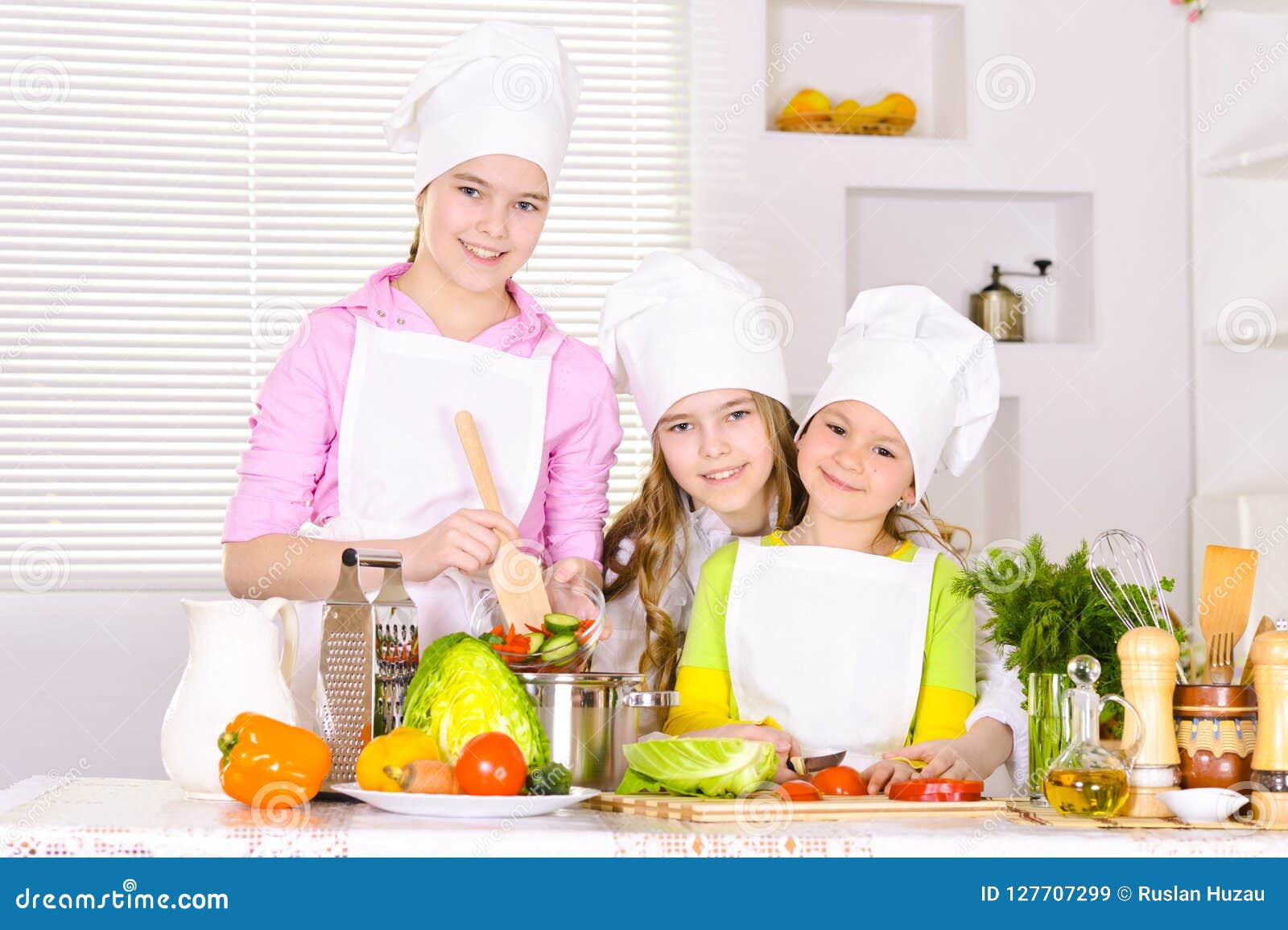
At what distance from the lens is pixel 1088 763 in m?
1.22

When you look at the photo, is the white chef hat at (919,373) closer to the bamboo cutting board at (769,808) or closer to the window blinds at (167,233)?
the bamboo cutting board at (769,808)

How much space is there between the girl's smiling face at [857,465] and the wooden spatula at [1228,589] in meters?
0.62

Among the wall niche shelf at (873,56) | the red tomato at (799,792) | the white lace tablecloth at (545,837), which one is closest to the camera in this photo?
the white lace tablecloth at (545,837)

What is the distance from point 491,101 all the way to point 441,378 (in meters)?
0.39

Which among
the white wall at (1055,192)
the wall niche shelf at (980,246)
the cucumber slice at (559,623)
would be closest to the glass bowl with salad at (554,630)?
the cucumber slice at (559,623)

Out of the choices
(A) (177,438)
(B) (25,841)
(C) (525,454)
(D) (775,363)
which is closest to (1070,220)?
(D) (775,363)

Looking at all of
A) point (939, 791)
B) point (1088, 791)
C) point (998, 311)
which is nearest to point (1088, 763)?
point (1088, 791)

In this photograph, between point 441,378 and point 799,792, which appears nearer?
point 799,792

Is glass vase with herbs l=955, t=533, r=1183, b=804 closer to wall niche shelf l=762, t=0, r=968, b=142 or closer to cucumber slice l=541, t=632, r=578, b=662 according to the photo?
cucumber slice l=541, t=632, r=578, b=662

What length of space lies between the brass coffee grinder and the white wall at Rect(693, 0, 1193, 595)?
0.32 ft

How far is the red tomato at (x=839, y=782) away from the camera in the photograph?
1.33 m

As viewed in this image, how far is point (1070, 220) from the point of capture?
338cm

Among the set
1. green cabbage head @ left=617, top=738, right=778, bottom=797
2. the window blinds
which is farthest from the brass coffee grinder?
green cabbage head @ left=617, top=738, right=778, bottom=797

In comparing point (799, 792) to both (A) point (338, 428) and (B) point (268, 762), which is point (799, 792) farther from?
(A) point (338, 428)
